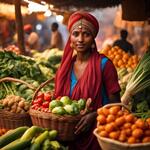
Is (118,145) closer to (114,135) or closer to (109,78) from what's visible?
(114,135)

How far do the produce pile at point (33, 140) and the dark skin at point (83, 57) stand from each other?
0.26 m

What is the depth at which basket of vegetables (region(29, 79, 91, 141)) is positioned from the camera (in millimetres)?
4082

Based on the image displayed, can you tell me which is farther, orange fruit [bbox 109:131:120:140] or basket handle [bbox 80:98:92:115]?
basket handle [bbox 80:98:92:115]

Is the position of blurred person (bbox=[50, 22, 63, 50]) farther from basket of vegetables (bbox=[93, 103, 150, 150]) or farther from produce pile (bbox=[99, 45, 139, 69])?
basket of vegetables (bbox=[93, 103, 150, 150])

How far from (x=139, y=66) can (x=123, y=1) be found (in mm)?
2222

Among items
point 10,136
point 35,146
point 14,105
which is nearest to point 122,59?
point 14,105

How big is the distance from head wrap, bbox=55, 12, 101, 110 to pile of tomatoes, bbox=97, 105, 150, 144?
22.7 inches

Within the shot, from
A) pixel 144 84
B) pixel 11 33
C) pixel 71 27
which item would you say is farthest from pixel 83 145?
pixel 11 33

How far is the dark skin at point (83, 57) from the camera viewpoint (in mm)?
4097

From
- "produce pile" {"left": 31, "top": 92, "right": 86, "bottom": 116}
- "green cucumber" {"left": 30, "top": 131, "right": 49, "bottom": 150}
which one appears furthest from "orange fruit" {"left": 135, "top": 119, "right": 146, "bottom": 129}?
"green cucumber" {"left": 30, "top": 131, "right": 49, "bottom": 150}

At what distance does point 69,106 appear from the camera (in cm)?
414

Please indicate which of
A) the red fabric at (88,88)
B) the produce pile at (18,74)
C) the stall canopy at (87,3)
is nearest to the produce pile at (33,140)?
the red fabric at (88,88)

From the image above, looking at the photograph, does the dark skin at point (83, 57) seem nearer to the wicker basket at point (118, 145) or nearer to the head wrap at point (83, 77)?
the head wrap at point (83, 77)

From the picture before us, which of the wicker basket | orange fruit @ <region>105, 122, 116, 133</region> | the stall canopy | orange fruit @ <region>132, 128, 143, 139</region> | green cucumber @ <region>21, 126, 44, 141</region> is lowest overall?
green cucumber @ <region>21, 126, 44, 141</region>
